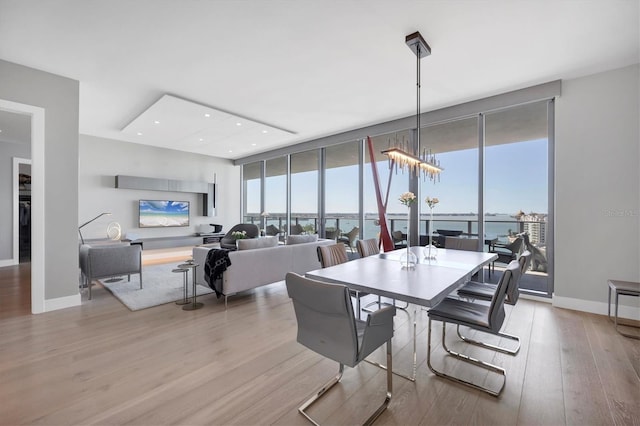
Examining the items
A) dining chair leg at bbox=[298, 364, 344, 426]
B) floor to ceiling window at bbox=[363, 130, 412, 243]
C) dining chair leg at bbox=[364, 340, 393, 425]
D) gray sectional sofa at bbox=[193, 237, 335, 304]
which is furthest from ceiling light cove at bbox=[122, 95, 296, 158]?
dining chair leg at bbox=[364, 340, 393, 425]

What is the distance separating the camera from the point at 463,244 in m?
3.83

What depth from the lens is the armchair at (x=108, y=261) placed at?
12.6 ft

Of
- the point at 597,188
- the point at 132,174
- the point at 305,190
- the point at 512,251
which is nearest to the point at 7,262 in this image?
Answer: the point at 132,174

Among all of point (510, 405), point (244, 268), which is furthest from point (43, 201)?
point (510, 405)

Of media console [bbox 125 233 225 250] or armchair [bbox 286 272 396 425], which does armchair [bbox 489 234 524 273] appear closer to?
armchair [bbox 286 272 396 425]

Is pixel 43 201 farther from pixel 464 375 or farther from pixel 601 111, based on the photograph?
pixel 601 111

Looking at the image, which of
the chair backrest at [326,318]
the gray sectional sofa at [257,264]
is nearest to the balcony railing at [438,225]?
the gray sectional sofa at [257,264]

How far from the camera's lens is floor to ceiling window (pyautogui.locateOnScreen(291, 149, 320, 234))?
6996mm

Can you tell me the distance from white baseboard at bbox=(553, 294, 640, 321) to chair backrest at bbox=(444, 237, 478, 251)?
1212 mm

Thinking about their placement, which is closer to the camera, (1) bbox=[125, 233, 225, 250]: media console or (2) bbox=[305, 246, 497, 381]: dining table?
(2) bbox=[305, 246, 497, 381]: dining table

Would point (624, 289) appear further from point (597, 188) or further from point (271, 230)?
point (271, 230)

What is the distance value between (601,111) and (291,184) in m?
6.05

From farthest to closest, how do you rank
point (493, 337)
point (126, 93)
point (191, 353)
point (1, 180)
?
point (1, 180) < point (126, 93) < point (493, 337) < point (191, 353)

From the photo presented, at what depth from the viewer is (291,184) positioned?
7641 mm
